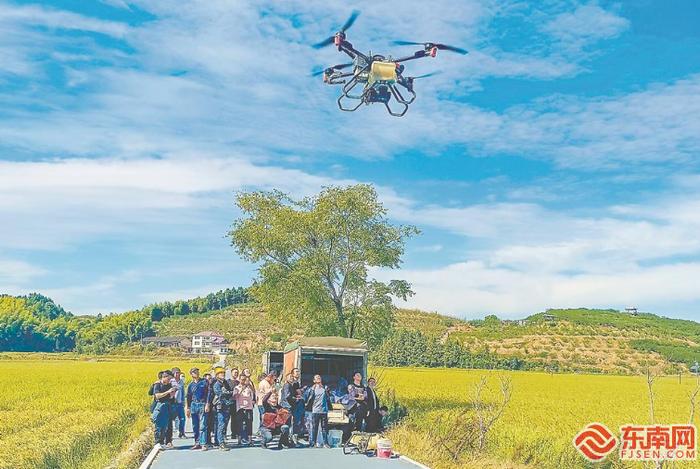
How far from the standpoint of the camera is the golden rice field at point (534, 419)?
15828mm

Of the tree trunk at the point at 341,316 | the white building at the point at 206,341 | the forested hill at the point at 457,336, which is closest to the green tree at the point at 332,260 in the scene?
the tree trunk at the point at 341,316

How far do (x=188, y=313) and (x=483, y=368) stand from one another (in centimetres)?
11325

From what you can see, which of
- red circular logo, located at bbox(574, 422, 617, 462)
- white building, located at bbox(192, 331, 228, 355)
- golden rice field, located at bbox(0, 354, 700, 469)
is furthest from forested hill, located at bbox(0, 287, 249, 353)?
red circular logo, located at bbox(574, 422, 617, 462)

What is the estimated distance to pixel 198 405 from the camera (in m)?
17.1

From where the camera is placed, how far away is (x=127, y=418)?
24344mm

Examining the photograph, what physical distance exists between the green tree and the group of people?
16349 mm

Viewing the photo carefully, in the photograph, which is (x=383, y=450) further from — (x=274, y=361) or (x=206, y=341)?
(x=206, y=341)

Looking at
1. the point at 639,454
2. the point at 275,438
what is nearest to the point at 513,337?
the point at 275,438

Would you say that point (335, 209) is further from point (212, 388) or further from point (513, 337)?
point (513, 337)

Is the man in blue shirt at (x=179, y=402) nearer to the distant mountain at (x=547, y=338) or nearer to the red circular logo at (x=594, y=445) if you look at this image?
the red circular logo at (x=594, y=445)

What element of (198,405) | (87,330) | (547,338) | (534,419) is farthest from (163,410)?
(87,330)

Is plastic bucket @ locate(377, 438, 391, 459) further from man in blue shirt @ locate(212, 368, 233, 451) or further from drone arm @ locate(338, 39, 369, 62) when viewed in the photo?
drone arm @ locate(338, 39, 369, 62)

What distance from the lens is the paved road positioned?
14359mm

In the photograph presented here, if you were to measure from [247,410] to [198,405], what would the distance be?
4.05ft
